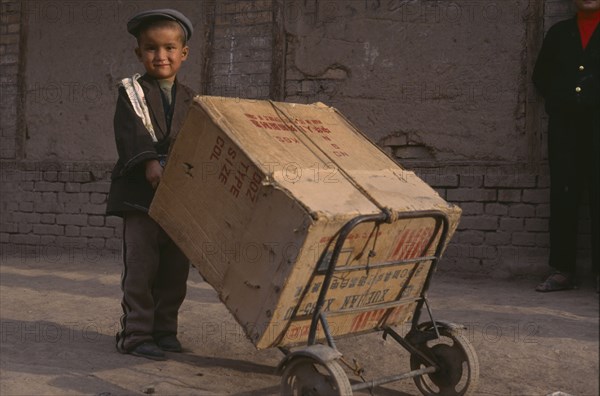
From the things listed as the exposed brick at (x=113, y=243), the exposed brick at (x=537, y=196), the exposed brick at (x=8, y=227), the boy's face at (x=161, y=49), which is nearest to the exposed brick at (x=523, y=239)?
the exposed brick at (x=537, y=196)

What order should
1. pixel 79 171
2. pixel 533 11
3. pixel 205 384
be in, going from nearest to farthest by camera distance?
1. pixel 205 384
2. pixel 533 11
3. pixel 79 171

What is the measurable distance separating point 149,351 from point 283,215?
1.26m

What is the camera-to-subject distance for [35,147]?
707 centimetres

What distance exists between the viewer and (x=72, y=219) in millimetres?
6906

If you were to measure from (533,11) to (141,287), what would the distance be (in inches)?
139

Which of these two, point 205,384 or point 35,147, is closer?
point 205,384

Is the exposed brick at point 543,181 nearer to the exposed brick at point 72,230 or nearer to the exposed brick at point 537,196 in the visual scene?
the exposed brick at point 537,196

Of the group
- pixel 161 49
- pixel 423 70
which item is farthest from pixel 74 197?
pixel 161 49

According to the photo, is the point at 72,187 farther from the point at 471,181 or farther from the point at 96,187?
the point at 471,181

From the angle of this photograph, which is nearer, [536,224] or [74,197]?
[536,224]

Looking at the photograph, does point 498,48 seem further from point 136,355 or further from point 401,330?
point 136,355

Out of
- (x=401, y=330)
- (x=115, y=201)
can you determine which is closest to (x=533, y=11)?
(x=401, y=330)

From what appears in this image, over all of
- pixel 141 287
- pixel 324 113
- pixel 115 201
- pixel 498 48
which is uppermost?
pixel 498 48

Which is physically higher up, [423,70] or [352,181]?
[423,70]
